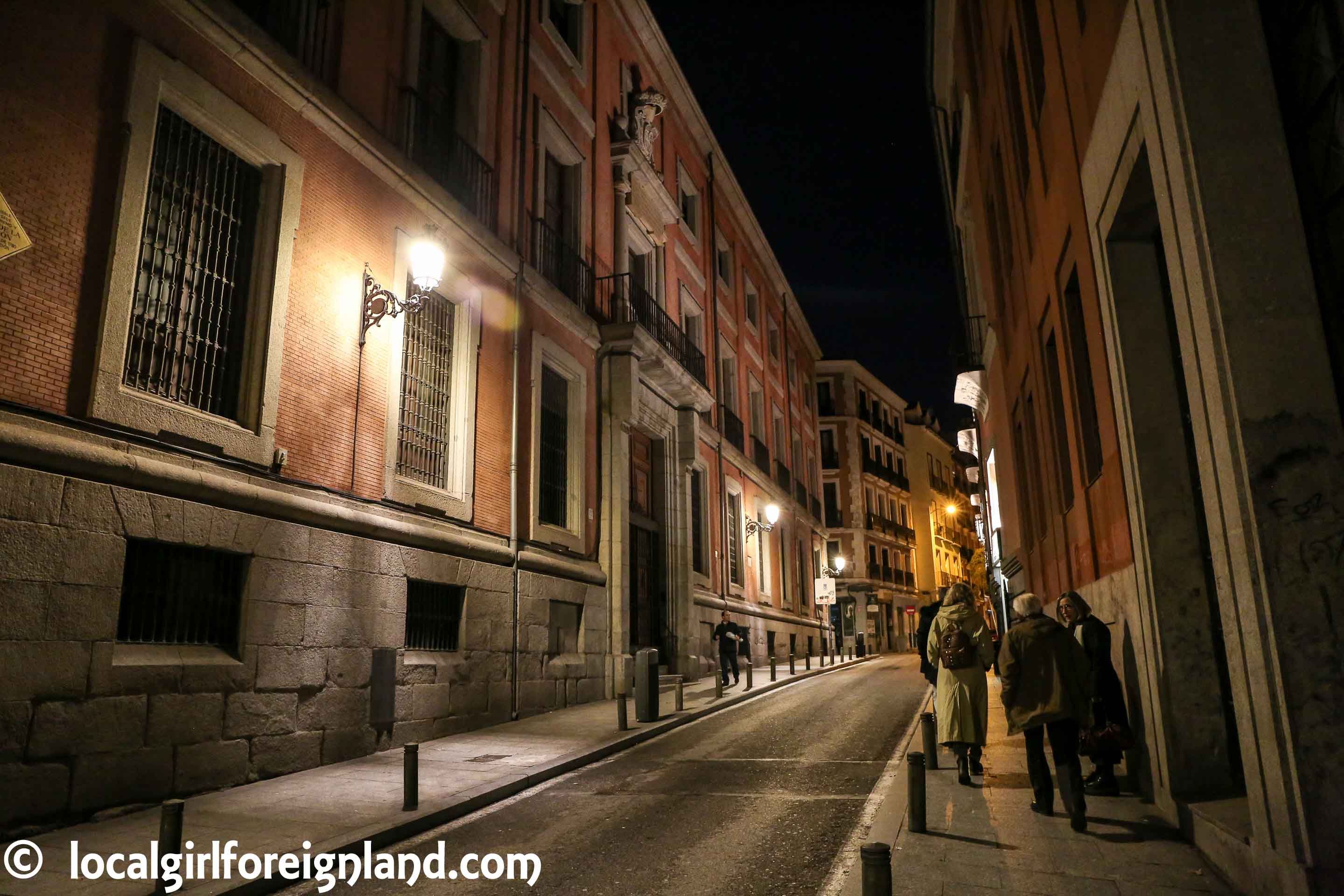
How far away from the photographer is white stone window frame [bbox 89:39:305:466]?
24.9ft

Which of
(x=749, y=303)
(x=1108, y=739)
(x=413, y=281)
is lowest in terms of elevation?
(x=1108, y=739)

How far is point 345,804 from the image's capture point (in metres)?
7.30

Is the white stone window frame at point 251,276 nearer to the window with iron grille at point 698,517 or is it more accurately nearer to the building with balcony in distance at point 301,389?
the building with balcony in distance at point 301,389

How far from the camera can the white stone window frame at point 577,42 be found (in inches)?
672

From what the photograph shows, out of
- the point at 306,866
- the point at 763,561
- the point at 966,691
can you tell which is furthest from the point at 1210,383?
the point at 763,561

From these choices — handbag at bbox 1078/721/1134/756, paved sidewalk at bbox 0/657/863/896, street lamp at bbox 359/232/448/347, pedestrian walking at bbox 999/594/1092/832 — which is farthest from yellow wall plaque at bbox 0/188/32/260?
handbag at bbox 1078/721/1134/756

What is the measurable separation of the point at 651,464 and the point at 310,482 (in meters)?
11.7

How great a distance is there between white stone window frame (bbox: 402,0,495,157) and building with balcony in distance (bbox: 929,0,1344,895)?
25.8 ft

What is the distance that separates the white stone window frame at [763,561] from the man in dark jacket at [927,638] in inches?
736

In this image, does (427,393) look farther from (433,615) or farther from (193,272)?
(193,272)

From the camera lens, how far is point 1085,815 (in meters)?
6.46

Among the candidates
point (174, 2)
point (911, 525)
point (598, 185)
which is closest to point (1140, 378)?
point (174, 2)

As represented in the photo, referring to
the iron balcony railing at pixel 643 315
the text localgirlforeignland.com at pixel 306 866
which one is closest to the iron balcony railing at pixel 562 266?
the iron balcony railing at pixel 643 315

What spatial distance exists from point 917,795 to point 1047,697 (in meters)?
1.21
